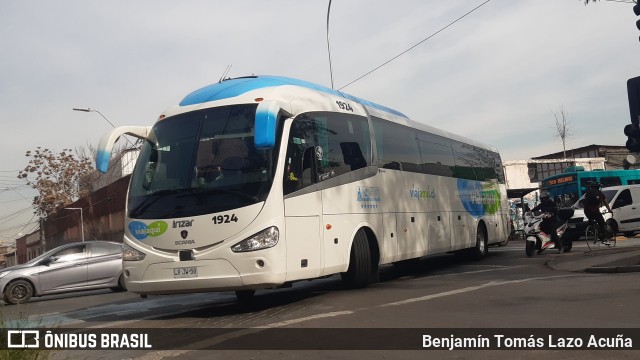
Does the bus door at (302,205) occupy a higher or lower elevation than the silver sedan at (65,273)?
higher

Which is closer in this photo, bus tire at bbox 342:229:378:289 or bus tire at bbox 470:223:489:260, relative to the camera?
bus tire at bbox 342:229:378:289

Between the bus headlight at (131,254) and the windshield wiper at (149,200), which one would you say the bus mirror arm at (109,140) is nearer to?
the windshield wiper at (149,200)

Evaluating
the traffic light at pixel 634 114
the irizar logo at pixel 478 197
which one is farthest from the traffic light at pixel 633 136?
the irizar logo at pixel 478 197

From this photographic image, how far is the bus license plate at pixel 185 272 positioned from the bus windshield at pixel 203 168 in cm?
75

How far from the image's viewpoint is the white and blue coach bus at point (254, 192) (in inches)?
314

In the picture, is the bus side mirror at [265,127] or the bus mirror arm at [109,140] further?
the bus mirror arm at [109,140]

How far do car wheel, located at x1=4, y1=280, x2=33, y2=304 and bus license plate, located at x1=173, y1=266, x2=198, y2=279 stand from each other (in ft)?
26.9

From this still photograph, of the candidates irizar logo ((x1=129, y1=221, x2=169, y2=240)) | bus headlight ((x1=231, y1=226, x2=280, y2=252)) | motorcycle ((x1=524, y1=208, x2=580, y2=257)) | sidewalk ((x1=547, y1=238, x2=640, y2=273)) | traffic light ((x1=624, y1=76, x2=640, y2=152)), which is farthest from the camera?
motorcycle ((x1=524, y1=208, x2=580, y2=257))

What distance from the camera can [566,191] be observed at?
87.4 ft

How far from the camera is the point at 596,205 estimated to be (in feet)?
53.3

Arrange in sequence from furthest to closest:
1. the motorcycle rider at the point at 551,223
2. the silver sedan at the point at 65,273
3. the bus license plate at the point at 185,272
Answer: the motorcycle rider at the point at 551,223
the silver sedan at the point at 65,273
the bus license plate at the point at 185,272

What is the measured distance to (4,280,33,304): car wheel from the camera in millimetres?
14398

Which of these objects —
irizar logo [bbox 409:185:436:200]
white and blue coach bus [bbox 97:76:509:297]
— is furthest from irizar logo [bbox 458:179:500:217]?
white and blue coach bus [bbox 97:76:509:297]

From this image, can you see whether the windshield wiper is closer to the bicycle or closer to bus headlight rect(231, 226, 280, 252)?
bus headlight rect(231, 226, 280, 252)
